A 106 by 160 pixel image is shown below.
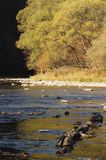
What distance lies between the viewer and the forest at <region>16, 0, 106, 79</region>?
245ft

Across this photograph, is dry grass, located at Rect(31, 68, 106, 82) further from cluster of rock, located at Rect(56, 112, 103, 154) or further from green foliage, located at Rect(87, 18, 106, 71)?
cluster of rock, located at Rect(56, 112, 103, 154)

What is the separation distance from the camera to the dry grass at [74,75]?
69.1 m

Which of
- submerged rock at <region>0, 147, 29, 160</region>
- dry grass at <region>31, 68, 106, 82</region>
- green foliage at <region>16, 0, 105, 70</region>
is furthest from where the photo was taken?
green foliage at <region>16, 0, 105, 70</region>

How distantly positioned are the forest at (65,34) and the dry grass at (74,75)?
960 mm

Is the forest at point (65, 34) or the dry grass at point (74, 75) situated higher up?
the forest at point (65, 34)

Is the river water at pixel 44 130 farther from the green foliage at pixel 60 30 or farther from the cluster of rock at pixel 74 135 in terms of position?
the green foliage at pixel 60 30

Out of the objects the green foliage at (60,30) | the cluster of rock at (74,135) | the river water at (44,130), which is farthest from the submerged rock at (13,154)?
the green foliage at (60,30)

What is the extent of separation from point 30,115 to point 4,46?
3604 inches

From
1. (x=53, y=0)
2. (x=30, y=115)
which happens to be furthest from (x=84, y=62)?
(x=30, y=115)

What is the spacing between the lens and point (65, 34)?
3088 inches

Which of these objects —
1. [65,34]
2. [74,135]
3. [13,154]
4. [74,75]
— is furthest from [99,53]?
[13,154]

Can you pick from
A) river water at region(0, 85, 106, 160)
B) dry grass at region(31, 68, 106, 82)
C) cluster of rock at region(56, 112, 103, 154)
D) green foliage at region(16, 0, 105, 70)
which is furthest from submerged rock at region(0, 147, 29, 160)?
green foliage at region(16, 0, 105, 70)

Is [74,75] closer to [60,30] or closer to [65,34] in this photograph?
[65,34]

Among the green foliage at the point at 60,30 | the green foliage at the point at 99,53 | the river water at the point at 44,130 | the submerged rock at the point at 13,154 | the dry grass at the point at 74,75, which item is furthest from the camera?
the green foliage at the point at 60,30
